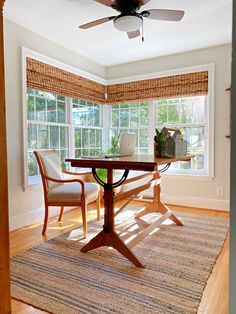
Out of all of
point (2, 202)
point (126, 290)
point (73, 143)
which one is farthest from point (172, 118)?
point (2, 202)

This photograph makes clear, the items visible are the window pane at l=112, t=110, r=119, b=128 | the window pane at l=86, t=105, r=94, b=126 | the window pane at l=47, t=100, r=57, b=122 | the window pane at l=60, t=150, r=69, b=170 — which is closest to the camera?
the window pane at l=47, t=100, r=57, b=122

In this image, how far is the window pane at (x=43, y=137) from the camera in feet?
10.7

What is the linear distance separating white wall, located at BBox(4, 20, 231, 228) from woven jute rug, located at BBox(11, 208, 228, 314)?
2.51 ft

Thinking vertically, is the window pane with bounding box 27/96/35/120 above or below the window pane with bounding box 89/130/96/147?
above

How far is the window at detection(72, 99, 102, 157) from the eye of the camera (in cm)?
391

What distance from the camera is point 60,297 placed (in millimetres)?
1572

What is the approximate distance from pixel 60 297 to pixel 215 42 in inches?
139

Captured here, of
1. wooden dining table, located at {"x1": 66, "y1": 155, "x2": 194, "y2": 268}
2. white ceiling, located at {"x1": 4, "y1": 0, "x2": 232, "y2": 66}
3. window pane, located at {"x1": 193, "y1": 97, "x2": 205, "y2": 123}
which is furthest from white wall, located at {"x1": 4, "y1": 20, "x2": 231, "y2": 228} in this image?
wooden dining table, located at {"x1": 66, "y1": 155, "x2": 194, "y2": 268}

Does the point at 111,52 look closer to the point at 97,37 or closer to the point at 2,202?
the point at 97,37

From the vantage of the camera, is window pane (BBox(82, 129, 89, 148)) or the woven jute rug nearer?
the woven jute rug

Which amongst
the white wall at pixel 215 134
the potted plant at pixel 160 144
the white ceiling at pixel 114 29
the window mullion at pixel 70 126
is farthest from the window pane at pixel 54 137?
the white wall at pixel 215 134

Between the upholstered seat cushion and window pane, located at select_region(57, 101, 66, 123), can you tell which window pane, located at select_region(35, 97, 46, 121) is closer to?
window pane, located at select_region(57, 101, 66, 123)

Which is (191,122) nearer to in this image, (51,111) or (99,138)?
(99,138)

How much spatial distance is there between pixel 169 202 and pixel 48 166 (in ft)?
6.89
